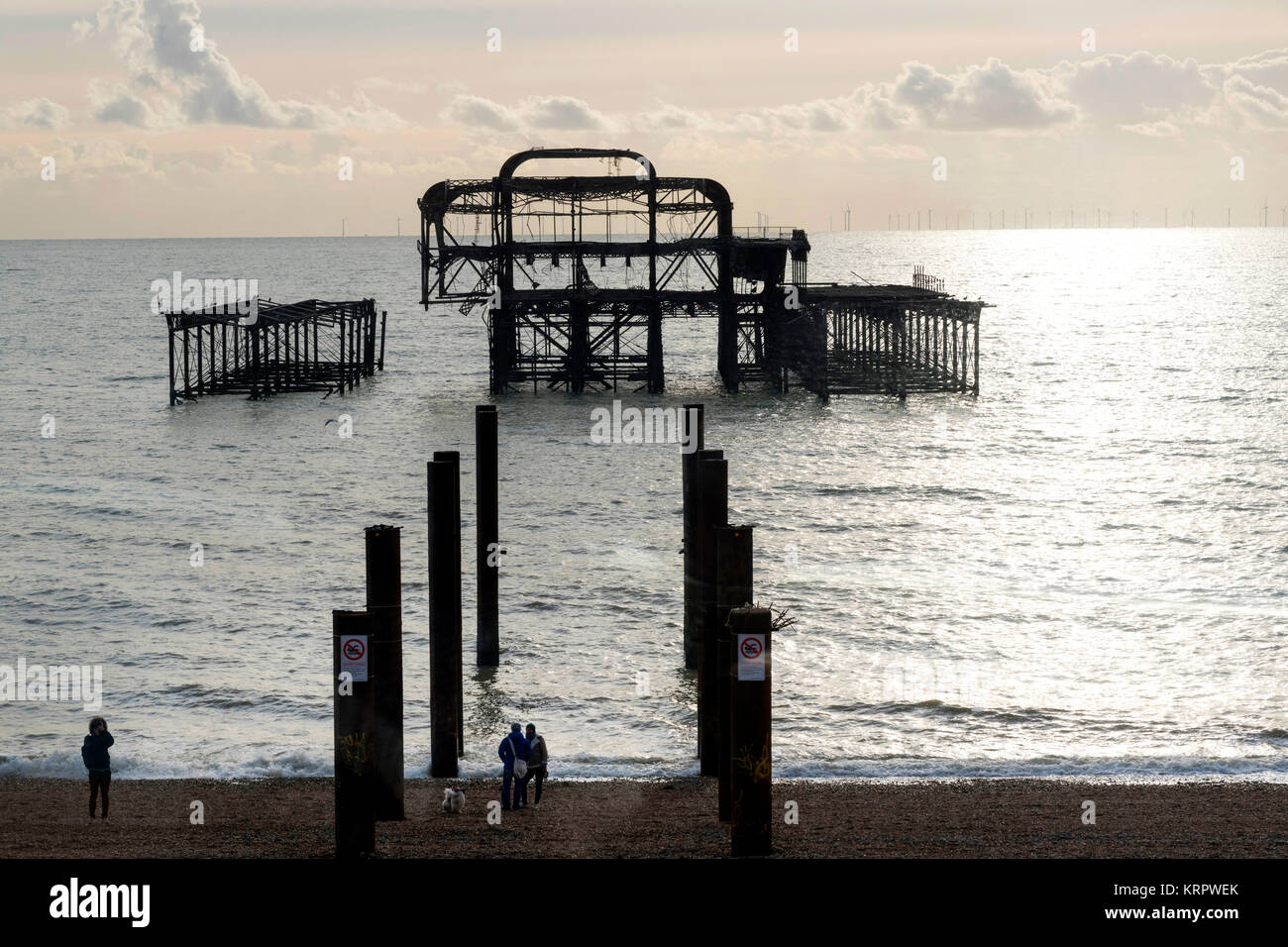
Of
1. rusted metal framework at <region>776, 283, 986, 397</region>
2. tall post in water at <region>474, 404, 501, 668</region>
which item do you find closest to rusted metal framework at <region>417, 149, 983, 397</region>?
rusted metal framework at <region>776, 283, 986, 397</region>

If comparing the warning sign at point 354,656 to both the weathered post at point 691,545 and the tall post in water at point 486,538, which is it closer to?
the weathered post at point 691,545

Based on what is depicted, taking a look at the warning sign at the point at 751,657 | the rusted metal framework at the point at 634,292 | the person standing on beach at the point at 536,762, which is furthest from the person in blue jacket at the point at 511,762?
the rusted metal framework at the point at 634,292

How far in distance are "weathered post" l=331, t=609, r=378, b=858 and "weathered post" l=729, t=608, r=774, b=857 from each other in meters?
3.28

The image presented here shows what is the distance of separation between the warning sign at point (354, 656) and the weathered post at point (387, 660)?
2406 mm

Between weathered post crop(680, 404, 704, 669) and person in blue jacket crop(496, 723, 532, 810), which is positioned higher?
weathered post crop(680, 404, 704, 669)

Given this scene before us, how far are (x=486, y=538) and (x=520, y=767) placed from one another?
791 cm

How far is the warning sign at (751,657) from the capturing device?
12312 millimetres

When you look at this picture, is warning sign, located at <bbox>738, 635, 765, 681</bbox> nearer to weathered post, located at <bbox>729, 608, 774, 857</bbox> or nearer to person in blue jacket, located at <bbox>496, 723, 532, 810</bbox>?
weathered post, located at <bbox>729, 608, 774, 857</bbox>

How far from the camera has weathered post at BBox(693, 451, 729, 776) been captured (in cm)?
1777

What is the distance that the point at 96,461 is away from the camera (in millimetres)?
52688

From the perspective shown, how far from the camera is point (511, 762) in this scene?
17031 millimetres

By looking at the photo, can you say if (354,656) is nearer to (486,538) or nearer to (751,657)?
(751,657)

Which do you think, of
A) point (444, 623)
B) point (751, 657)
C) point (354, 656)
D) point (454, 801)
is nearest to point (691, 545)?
point (444, 623)
